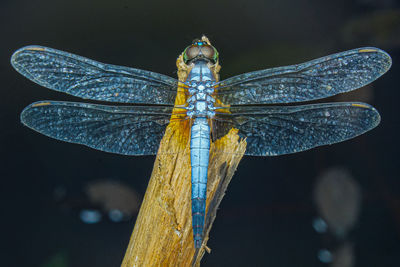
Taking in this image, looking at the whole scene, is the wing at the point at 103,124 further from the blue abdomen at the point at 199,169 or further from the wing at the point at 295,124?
the wing at the point at 295,124

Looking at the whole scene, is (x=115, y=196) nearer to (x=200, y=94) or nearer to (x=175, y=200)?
(x=175, y=200)

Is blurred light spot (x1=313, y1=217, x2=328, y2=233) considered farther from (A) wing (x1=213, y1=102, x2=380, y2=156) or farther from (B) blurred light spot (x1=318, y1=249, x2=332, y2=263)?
(A) wing (x1=213, y1=102, x2=380, y2=156)

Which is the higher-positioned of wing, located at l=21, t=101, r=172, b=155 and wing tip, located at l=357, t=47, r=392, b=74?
wing tip, located at l=357, t=47, r=392, b=74

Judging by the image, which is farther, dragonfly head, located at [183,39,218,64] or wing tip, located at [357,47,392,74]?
dragonfly head, located at [183,39,218,64]

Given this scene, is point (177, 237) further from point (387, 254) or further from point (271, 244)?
point (387, 254)

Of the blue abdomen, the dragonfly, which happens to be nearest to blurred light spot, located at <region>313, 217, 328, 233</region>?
the dragonfly

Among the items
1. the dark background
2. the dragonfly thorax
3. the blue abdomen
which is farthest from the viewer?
the dark background
